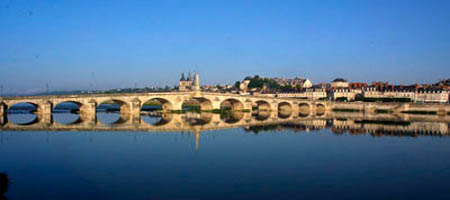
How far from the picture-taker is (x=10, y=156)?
18844 millimetres

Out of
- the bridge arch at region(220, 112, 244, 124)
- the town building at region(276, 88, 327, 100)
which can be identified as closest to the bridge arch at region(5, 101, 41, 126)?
the bridge arch at region(220, 112, 244, 124)

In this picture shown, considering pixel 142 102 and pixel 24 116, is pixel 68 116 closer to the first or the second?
Result: pixel 24 116

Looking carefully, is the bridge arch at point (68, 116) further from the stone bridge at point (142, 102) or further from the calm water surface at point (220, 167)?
the calm water surface at point (220, 167)

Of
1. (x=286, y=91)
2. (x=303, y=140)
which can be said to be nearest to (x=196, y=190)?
(x=303, y=140)

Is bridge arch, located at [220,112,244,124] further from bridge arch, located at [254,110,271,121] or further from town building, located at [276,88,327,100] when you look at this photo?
town building, located at [276,88,327,100]

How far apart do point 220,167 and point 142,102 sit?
3231cm

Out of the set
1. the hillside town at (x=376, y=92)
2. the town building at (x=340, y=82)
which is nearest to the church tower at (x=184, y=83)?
the hillside town at (x=376, y=92)

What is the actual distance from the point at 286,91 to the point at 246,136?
64.0m

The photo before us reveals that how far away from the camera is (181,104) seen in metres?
50.5

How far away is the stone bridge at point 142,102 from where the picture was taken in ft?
140

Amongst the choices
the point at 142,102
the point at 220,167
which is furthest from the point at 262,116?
the point at 220,167

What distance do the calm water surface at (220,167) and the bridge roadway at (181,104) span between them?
55.5 ft

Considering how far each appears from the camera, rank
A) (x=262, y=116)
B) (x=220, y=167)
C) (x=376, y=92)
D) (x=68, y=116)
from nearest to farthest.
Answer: (x=220, y=167) → (x=68, y=116) → (x=262, y=116) → (x=376, y=92)

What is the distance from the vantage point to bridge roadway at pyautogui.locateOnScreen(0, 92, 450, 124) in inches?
1704
